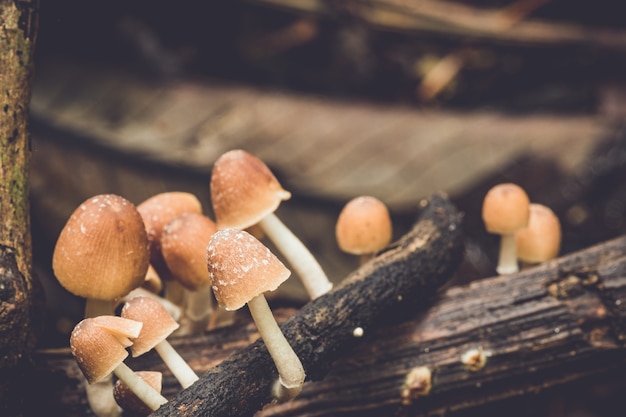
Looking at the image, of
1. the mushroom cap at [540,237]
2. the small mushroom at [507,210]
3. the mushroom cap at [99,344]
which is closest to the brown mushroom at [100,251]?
the mushroom cap at [99,344]

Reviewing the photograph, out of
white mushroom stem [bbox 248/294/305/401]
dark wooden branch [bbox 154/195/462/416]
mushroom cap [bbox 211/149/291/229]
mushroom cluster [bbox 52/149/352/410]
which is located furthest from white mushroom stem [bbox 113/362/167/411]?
mushroom cap [bbox 211/149/291/229]

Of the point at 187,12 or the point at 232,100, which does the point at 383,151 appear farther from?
the point at 187,12

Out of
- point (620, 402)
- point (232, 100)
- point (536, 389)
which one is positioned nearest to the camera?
point (536, 389)

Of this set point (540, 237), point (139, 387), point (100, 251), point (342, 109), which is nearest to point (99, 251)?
point (100, 251)

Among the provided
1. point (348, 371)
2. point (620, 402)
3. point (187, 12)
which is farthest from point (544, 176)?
point (187, 12)

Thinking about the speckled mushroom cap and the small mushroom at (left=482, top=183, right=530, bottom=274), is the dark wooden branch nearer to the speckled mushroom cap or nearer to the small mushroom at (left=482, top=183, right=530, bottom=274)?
the small mushroom at (left=482, top=183, right=530, bottom=274)

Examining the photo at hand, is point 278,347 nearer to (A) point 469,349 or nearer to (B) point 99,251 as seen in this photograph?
(B) point 99,251

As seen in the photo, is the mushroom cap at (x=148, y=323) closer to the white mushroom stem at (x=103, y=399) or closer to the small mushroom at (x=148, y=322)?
the small mushroom at (x=148, y=322)
